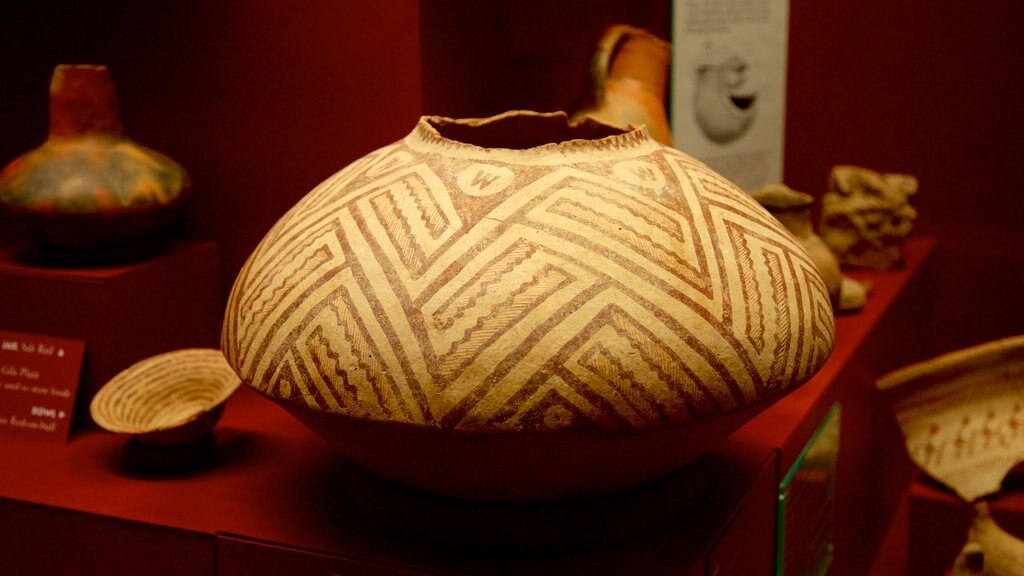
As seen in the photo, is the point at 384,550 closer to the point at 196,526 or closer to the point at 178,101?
the point at 196,526

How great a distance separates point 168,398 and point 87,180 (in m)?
0.37

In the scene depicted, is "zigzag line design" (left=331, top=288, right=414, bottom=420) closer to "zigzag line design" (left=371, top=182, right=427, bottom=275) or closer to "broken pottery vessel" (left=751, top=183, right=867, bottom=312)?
"zigzag line design" (left=371, top=182, right=427, bottom=275)

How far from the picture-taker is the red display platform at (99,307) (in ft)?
5.52

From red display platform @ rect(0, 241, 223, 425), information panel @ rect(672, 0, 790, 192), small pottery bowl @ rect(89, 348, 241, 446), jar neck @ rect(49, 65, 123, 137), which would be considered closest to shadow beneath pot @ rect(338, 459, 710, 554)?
small pottery bowl @ rect(89, 348, 241, 446)

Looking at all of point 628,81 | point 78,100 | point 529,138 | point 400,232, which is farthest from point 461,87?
point 400,232

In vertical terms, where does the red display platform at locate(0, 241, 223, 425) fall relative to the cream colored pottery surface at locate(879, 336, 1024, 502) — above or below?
above

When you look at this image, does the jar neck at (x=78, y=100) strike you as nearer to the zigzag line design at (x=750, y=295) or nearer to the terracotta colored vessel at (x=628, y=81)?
the terracotta colored vessel at (x=628, y=81)

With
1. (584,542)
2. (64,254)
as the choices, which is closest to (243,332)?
(584,542)

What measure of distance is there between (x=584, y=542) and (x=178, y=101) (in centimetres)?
116

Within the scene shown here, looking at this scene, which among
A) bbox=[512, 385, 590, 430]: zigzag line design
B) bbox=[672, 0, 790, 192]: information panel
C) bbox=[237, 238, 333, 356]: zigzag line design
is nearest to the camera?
bbox=[512, 385, 590, 430]: zigzag line design

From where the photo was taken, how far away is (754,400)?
3.59 ft

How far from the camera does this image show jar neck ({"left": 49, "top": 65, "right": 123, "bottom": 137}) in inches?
67.3

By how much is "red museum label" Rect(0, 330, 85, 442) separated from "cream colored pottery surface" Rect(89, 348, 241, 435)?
146mm

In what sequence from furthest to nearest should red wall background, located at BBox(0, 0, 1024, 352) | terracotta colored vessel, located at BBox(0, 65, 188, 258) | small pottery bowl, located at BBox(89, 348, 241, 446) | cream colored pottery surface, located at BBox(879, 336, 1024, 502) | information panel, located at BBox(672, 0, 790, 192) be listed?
1. information panel, located at BBox(672, 0, 790, 192)
2. cream colored pottery surface, located at BBox(879, 336, 1024, 502)
3. red wall background, located at BBox(0, 0, 1024, 352)
4. terracotta colored vessel, located at BBox(0, 65, 188, 258)
5. small pottery bowl, located at BBox(89, 348, 241, 446)
